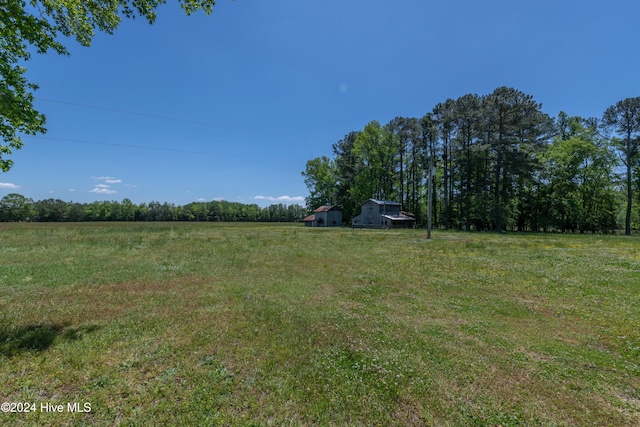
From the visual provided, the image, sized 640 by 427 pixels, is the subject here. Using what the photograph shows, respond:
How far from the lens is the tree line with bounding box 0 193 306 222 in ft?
300

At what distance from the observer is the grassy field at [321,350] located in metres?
3.03

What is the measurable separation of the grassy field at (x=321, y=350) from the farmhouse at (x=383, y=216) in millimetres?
37872

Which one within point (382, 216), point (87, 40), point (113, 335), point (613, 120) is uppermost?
point (613, 120)

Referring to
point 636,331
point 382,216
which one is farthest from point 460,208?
point 636,331

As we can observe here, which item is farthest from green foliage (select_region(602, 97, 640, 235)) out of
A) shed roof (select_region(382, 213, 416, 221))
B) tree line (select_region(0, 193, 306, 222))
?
tree line (select_region(0, 193, 306, 222))

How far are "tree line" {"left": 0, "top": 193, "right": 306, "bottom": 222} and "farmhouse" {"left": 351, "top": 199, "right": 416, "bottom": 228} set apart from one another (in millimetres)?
66335

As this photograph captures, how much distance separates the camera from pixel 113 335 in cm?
485

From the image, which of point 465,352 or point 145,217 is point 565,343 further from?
point 145,217

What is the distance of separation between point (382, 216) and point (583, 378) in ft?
146

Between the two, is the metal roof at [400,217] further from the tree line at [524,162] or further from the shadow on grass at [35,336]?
the shadow on grass at [35,336]

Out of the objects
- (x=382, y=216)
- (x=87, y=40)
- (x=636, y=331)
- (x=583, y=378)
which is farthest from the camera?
(x=382, y=216)

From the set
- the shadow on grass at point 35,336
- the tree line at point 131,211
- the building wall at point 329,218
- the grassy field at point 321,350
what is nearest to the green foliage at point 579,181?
the building wall at point 329,218

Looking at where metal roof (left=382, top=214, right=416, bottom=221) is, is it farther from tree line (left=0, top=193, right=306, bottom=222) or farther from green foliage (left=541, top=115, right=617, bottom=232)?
tree line (left=0, top=193, right=306, bottom=222)

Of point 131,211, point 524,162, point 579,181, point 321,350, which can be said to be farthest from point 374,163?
point 131,211
